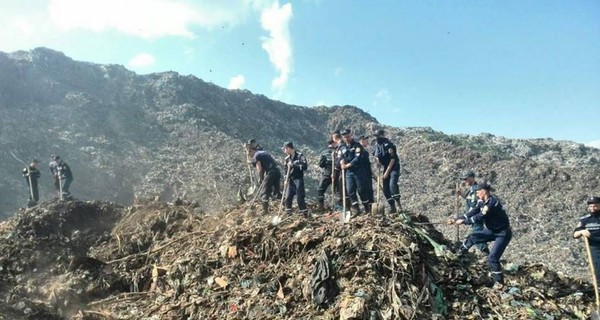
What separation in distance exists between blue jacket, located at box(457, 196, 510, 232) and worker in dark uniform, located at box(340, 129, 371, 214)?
1.88 m

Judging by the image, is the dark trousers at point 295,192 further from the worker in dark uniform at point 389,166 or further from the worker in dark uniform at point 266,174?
the worker in dark uniform at point 389,166

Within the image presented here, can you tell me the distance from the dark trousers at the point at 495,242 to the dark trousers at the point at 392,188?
5.37 feet

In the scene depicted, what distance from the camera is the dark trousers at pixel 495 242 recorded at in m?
5.79

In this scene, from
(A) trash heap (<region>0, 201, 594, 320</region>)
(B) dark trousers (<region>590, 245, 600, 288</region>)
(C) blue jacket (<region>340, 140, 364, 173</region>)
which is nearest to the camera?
(A) trash heap (<region>0, 201, 594, 320</region>)

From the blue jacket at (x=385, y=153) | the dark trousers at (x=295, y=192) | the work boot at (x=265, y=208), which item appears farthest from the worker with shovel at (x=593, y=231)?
the work boot at (x=265, y=208)

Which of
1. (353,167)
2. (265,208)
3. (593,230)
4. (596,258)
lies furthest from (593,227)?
(265,208)

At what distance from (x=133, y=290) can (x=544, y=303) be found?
543 cm

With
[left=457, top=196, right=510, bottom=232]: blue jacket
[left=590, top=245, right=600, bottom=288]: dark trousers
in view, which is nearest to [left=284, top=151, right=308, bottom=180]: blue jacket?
[left=457, top=196, right=510, bottom=232]: blue jacket

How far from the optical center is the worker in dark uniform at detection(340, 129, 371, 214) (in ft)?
24.7

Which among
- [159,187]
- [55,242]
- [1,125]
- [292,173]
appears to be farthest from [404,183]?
[1,125]

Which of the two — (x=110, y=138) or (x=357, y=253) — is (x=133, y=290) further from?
(x=110, y=138)

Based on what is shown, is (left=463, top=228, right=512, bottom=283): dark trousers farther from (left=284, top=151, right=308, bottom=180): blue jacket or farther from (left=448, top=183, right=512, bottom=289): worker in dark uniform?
(left=284, top=151, right=308, bottom=180): blue jacket

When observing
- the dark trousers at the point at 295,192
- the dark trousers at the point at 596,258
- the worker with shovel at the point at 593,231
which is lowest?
the dark trousers at the point at 596,258

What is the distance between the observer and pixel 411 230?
6254mm
